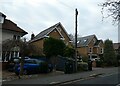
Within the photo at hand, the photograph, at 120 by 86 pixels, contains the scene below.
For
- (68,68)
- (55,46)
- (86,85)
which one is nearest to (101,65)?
(55,46)

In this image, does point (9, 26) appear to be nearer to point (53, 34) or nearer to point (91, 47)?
point (53, 34)

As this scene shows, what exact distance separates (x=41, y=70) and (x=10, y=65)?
4.66m

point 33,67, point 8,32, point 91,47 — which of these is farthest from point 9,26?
point 91,47

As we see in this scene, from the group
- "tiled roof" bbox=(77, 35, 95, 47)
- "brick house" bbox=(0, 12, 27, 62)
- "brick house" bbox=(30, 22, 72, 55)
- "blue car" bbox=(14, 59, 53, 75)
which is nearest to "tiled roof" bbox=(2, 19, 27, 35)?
"brick house" bbox=(0, 12, 27, 62)

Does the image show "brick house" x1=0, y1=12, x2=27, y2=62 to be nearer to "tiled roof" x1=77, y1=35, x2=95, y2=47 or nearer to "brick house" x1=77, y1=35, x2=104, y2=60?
"brick house" x1=77, y1=35, x2=104, y2=60

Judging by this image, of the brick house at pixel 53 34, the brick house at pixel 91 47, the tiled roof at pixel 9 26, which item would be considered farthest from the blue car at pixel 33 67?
the brick house at pixel 91 47

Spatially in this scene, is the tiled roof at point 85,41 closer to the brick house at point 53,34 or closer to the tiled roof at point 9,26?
the brick house at point 53,34

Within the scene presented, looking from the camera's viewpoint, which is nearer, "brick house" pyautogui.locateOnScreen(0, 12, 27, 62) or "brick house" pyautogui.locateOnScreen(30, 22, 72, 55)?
"brick house" pyautogui.locateOnScreen(0, 12, 27, 62)

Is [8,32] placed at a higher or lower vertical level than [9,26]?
lower

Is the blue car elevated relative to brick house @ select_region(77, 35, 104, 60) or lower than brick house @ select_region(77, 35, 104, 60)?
lower

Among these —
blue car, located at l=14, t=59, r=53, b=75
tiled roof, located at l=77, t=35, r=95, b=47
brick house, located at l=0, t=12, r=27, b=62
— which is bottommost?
blue car, located at l=14, t=59, r=53, b=75

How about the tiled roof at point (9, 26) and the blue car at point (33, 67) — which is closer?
the blue car at point (33, 67)

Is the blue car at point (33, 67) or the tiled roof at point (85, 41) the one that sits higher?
the tiled roof at point (85, 41)

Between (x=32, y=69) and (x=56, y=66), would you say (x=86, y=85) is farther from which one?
(x=56, y=66)
